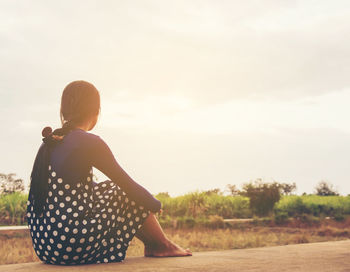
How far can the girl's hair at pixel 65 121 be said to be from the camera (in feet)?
8.61

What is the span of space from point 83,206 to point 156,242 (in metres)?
0.66

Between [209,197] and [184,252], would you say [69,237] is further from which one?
[209,197]

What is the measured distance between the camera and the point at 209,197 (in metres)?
13.9

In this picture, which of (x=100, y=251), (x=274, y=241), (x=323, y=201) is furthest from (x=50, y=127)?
(x=323, y=201)

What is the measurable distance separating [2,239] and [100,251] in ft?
15.2

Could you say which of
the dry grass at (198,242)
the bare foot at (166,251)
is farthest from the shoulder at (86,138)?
the dry grass at (198,242)

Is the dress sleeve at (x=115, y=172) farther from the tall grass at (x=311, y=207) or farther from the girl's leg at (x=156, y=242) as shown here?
the tall grass at (x=311, y=207)

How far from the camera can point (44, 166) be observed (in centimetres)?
262

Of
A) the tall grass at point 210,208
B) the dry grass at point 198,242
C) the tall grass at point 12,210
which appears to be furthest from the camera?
the tall grass at point 210,208

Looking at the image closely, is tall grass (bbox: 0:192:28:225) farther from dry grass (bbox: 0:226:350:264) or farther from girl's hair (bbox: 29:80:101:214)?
girl's hair (bbox: 29:80:101:214)

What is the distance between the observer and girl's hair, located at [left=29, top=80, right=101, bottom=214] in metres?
2.62

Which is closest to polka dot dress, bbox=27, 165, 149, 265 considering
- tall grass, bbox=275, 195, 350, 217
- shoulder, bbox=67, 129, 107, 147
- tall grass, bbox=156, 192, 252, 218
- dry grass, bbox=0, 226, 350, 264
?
shoulder, bbox=67, 129, 107, 147

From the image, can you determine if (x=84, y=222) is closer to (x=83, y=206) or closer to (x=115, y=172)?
(x=83, y=206)

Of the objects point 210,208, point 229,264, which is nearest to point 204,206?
point 210,208
